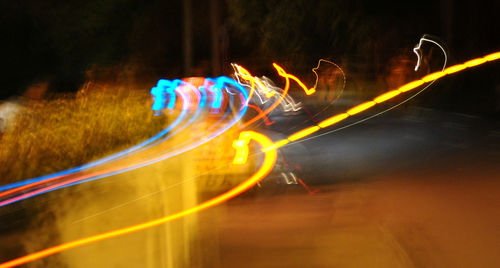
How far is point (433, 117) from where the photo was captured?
18.7 meters

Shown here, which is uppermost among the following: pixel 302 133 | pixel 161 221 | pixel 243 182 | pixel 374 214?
pixel 302 133

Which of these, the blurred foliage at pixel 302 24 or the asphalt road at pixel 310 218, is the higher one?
the blurred foliage at pixel 302 24

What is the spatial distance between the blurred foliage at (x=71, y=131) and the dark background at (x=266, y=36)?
28.3 ft

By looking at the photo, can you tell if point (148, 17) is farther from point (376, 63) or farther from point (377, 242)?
point (377, 242)

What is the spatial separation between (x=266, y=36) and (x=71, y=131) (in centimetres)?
2191

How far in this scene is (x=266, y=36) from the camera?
1336 inches

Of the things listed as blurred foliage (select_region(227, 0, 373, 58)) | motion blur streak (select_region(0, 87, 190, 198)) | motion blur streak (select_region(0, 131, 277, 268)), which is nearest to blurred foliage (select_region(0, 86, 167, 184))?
motion blur streak (select_region(0, 87, 190, 198))

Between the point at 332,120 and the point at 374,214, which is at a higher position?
the point at 332,120

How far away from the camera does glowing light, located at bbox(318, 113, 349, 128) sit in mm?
18836

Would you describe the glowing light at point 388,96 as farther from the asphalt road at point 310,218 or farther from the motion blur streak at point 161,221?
the motion blur streak at point 161,221

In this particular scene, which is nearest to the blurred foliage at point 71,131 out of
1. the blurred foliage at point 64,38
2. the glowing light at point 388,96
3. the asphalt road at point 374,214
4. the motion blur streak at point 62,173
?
the motion blur streak at point 62,173

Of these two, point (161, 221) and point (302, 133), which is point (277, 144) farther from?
point (161, 221)

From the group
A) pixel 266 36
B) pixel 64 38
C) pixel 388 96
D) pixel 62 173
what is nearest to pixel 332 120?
pixel 388 96

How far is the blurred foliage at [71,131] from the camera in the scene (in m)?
11.7
